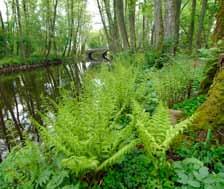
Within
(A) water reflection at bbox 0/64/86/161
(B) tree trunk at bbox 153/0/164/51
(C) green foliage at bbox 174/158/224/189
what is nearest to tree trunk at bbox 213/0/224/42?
(A) water reflection at bbox 0/64/86/161

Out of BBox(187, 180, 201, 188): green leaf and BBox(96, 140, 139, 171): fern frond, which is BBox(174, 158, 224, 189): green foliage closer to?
BBox(187, 180, 201, 188): green leaf

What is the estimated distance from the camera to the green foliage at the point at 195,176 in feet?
7.29

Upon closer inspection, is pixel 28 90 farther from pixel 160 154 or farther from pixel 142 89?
pixel 160 154

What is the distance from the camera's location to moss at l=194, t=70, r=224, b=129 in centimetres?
297

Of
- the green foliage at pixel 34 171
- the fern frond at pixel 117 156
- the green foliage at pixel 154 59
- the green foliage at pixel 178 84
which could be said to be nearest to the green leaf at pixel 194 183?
the fern frond at pixel 117 156

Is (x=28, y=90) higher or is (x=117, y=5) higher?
(x=117, y=5)

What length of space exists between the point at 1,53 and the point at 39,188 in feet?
87.9

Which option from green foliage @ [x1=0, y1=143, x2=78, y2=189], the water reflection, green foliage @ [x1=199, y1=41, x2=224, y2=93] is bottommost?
the water reflection

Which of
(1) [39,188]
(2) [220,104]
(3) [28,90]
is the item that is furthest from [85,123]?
(3) [28,90]

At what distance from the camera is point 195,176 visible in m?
2.30

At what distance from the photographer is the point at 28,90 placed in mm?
13602

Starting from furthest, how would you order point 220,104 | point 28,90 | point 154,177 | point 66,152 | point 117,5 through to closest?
point 117,5, point 28,90, point 220,104, point 66,152, point 154,177

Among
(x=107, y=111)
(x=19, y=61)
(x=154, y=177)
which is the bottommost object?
(x=19, y=61)

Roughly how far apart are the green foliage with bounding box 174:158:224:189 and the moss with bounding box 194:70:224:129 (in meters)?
0.67
